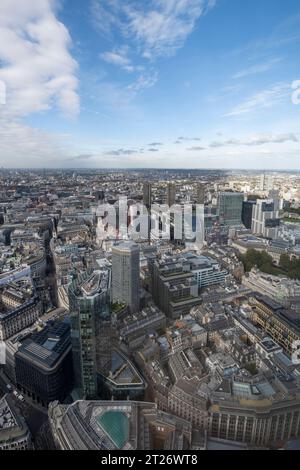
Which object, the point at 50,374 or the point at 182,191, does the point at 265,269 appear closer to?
the point at 50,374

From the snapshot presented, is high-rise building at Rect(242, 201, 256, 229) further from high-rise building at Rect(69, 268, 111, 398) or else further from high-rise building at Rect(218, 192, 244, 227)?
high-rise building at Rect(69, 268, 111, 398)

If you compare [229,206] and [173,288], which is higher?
[229,206]

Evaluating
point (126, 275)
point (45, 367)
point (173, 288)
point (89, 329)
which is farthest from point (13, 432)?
point (173, 288)

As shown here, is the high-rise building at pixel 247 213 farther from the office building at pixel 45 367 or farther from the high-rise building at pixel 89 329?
the office building at pixel 45 367

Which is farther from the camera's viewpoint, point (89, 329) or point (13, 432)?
point (89, 329)

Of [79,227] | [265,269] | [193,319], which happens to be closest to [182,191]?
[79,227]

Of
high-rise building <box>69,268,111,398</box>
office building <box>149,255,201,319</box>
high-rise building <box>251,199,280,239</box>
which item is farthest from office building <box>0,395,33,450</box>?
high-rise building <box>251,199,280,239</box>

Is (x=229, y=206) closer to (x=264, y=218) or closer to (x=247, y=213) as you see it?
(x=247, y=213)
